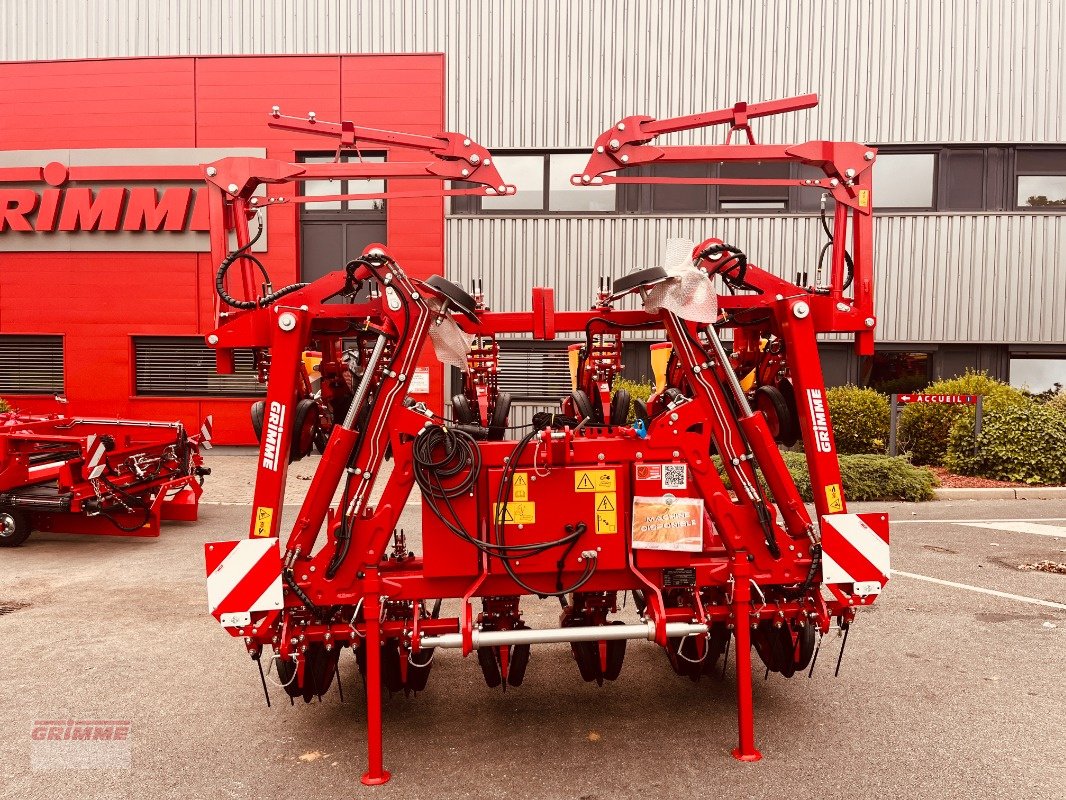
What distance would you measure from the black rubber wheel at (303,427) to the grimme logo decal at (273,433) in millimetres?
86

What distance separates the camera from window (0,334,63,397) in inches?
582

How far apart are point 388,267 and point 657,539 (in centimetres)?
179

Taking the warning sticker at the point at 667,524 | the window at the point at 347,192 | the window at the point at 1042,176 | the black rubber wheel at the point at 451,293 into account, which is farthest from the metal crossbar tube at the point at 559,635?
the window at the point at 1042,176

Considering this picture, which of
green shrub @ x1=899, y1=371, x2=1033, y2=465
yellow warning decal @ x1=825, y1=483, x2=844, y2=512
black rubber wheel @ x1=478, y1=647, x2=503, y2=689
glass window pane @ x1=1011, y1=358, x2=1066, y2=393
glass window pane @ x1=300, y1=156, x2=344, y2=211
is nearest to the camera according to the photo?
yellow warning decal @ x1=825, y1=483, x2=844, y2=512

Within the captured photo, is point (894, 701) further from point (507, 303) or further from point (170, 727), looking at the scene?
point (507, 303)

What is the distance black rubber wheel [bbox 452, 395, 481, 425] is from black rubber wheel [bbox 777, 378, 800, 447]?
7.52 ft

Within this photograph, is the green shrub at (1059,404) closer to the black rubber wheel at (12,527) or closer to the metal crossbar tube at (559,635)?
the metal crossbar tube at (559,635)

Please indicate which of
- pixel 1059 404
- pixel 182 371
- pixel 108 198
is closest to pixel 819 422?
pixel 1059 404

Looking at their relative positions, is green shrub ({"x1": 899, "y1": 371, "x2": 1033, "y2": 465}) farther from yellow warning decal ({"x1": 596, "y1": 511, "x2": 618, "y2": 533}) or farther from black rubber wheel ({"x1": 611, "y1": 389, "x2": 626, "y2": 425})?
yellow warning decal ({"x1": 596, "y1": 511, "x2": 618, "y2": 533})

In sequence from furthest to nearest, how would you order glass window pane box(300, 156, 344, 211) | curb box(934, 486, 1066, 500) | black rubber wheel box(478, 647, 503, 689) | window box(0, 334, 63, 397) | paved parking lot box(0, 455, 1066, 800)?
window box(0, 334, 63, 397)
glass window pane box(300, 156, 344, 211)
curb box(934, 486, 1066, 500)
black rubber wheel box(478, 647, 503, 689)
paved parking lot box(0, 455, 1066, 800)

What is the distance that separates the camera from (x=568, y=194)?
1409 centimetres

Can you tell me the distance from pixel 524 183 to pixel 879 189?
6.60 m

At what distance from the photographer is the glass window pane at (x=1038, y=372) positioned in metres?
14.1

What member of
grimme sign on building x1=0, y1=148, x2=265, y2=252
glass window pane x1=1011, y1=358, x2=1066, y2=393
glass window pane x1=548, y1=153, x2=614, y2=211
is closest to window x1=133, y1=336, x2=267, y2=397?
grimme sign on building x1=0, y1=148, x2=265, y2=252
